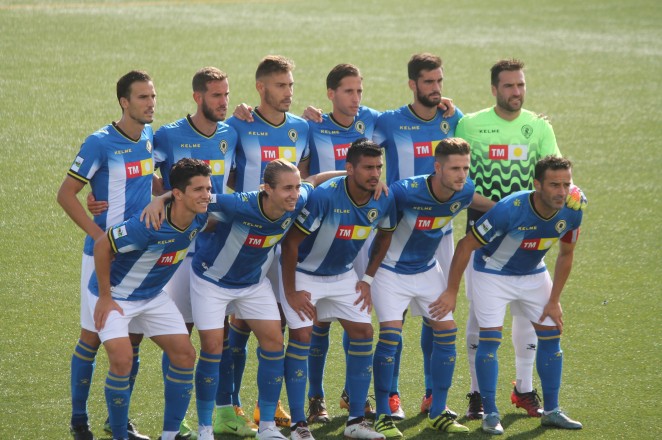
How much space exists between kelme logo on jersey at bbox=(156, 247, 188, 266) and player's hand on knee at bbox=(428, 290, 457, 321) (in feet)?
6.06

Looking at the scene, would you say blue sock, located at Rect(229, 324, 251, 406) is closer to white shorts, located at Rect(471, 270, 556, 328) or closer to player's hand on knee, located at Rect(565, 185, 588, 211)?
white shorts, located at Rect(471, 270, 556, 328)

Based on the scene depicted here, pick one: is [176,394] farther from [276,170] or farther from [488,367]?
[488,367]

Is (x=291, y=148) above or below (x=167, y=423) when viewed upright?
above

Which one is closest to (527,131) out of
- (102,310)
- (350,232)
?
(350,232)

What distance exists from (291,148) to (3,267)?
3855 millimetres

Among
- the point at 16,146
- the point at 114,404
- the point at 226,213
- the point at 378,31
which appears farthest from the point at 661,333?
the point at 378,31

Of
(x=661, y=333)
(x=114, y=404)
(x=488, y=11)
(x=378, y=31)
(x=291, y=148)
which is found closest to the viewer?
(x=114, y=404)

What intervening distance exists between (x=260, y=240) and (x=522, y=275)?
1.97 meters

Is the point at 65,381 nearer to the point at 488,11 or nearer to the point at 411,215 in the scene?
the point at 411,215

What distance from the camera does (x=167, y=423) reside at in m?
6.91

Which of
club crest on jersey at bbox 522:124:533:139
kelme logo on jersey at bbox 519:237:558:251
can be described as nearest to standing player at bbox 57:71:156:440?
kelme logo on jersey at bbox 519:237:558:251

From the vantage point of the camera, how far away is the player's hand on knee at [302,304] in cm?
730

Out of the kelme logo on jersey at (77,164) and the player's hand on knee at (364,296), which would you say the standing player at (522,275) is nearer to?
the player's hand on knee at (364,296)

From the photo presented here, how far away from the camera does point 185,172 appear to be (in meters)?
6.71
